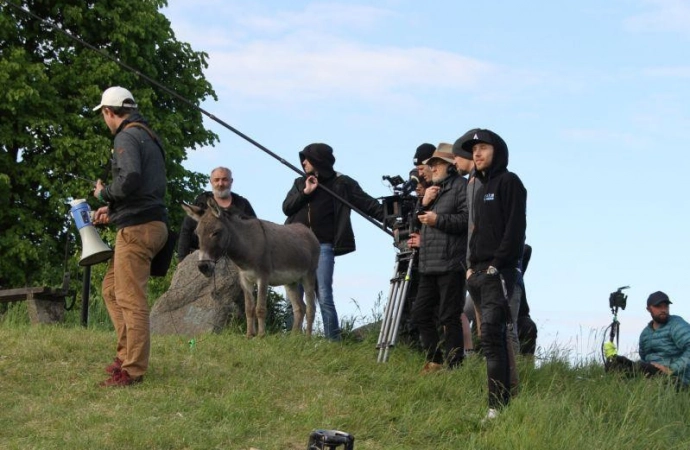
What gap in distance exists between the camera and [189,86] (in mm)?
32312

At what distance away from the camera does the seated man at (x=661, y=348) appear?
1190 centimetres

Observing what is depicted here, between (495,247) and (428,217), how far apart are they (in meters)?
1.61

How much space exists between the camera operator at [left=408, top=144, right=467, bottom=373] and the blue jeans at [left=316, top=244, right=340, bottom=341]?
6.80 feet

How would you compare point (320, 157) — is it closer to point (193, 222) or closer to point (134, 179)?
point (193, 222)

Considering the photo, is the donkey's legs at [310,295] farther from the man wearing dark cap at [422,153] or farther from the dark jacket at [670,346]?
the dark jacket at [670,346]

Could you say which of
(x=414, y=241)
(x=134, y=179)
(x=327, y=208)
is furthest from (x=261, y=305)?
(x=134, y=179)

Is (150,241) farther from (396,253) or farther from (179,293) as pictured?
(179,293)

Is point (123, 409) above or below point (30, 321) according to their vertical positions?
below

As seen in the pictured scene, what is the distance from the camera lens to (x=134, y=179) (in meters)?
9.70

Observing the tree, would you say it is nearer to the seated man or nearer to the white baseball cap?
the white baseball cap

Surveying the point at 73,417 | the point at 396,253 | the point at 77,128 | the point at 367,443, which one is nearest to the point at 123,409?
the point at 73,417

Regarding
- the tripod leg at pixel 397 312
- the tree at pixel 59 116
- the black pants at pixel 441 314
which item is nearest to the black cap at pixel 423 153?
the tripod leg at pixel 397 312

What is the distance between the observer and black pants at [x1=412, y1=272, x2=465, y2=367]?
1080 centimetres

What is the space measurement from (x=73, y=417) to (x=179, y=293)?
558cm
